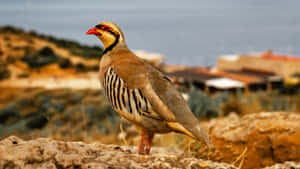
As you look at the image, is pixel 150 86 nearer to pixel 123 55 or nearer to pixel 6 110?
pixel 123 55

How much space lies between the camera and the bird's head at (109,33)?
11.0 feet

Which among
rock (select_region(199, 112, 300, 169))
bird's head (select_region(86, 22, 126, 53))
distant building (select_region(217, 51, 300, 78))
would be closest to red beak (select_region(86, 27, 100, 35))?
bird's head (select_region(86, 22, 126, 53))

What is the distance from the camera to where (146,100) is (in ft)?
9.78

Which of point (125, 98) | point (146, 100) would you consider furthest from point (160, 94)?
point (125, 98)

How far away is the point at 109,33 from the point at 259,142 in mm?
2525

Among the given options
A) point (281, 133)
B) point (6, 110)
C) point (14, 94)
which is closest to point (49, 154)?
point (281, 133)

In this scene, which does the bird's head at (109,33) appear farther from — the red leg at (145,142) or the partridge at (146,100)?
the red leg at (145,142)

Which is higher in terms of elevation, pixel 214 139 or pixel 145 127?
pixel 145 127

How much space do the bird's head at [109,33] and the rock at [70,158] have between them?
127 centimetres

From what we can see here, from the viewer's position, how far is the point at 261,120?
14.3 ft

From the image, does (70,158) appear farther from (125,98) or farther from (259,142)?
(259,142)

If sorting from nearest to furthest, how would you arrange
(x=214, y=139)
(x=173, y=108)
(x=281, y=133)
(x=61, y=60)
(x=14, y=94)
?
1. (x=173, y=108)
2. (x=281, y=133)
3. (x=214, y=139)
4. (x=14, y=94)
5. (x=61, y=60)

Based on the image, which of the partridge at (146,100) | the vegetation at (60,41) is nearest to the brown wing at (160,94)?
the partridge at (146,100)

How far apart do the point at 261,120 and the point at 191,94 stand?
8318 millimetres
